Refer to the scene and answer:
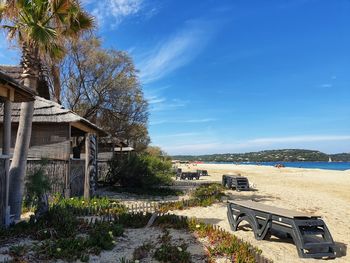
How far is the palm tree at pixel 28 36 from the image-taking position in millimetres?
9633

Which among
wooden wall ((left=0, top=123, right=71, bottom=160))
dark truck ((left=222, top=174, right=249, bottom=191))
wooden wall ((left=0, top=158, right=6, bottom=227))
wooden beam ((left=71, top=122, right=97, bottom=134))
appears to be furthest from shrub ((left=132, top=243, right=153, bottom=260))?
dark truck ((left=222, top=174, right=249, bottom=191))

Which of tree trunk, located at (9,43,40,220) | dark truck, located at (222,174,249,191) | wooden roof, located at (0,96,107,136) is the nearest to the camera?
tree trunk, located at (9,43,40,220)

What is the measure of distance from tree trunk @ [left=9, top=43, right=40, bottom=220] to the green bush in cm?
794

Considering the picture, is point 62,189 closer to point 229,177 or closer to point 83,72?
point 229,177

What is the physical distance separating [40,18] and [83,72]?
14737 millimetres

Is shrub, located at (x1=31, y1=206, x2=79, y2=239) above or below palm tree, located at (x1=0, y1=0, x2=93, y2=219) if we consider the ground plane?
below

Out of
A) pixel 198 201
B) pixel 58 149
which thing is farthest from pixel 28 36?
pixel 198 201

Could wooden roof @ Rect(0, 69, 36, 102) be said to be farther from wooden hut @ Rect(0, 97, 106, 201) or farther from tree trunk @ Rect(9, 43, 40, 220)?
wooden hut @ Rect(0, 97, 106, 201)

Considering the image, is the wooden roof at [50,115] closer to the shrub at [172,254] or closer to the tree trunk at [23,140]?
the tree trunk at [23,140]

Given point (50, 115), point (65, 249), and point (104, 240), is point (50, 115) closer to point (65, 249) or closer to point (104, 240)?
point (104, 240)

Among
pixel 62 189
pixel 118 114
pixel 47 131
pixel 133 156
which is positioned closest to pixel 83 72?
pixel 118 114

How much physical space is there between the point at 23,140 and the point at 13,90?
1999 mm

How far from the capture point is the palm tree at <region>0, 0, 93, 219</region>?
9.63 m

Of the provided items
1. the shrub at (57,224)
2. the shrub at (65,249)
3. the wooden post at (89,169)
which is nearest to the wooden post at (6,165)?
the shrub at (57,224)
